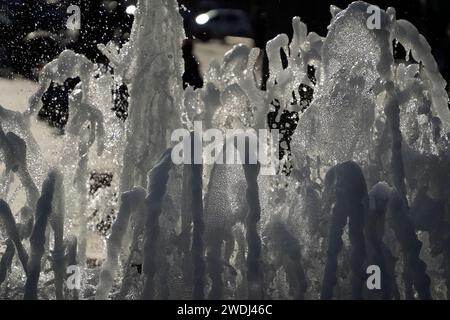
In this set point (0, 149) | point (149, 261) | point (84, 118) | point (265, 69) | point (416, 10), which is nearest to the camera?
point (149, 261)

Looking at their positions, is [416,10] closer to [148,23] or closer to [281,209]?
[148,23]

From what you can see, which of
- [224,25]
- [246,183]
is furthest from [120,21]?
[246,183]

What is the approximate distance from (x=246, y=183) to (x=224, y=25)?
19357mm

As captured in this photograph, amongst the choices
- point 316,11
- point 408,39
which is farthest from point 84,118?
point 316,11

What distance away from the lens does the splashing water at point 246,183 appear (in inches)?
128

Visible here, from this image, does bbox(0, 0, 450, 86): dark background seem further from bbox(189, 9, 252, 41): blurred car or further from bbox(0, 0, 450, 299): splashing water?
bbox(189, 9, 252, 41): blurred car

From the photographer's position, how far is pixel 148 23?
4605 mm

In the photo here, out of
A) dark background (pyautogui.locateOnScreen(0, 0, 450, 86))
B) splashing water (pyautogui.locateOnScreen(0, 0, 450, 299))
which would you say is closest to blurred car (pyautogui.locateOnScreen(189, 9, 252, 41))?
dark background (pyautogui.locateOnScreen(0, 0, 450, 86))

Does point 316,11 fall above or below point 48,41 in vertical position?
below

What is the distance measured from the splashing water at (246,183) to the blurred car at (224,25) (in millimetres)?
17764

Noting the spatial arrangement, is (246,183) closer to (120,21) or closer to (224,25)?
(120,21)

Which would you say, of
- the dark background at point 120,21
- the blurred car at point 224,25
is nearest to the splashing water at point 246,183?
the dark background at point 120,21

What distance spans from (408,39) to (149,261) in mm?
1882

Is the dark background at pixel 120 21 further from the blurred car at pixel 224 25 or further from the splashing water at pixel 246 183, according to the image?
the blurred car at pixel 224 25
